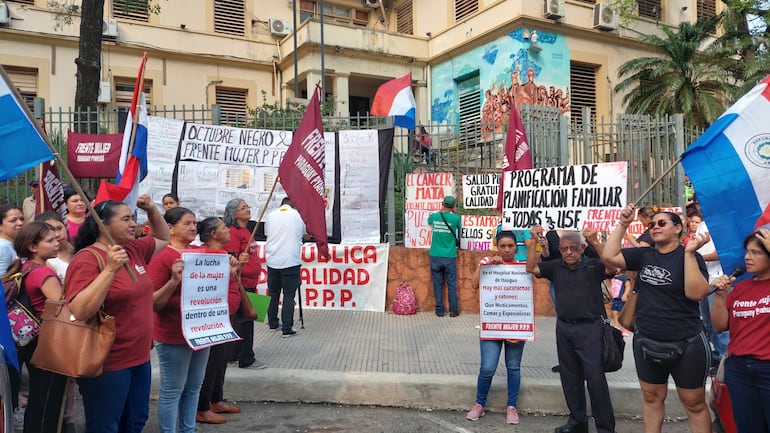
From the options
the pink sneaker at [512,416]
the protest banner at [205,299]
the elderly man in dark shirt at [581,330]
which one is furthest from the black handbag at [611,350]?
the protest banner at [205,299]

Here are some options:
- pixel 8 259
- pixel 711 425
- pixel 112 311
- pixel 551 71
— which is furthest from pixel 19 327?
pixel 551 71

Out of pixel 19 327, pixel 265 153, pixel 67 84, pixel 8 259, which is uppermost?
pixel 67 84

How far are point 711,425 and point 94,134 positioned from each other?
8.79 metres

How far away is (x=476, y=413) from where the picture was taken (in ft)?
15.7

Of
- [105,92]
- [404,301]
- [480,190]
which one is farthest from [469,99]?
[404,301]

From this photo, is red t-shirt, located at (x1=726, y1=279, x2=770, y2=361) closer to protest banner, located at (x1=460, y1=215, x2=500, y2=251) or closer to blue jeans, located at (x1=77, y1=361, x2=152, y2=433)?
blue jeans, located at (x1=77, y1=361, x2=152, y2=433)

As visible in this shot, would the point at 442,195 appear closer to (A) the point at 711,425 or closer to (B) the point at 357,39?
(A) the point at 711,425

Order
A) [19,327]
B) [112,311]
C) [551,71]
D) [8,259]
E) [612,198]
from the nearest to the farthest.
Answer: [112,311] < [19,327] < [8,259] < [612,198] < [551,71]

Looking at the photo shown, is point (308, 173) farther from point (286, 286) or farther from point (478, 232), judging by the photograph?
point (478, 232)

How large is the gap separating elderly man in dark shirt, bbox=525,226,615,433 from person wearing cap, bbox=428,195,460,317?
393 cm

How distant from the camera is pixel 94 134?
8.57 metres

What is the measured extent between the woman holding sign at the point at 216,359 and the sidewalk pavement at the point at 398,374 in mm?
370

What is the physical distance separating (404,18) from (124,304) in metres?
23.1

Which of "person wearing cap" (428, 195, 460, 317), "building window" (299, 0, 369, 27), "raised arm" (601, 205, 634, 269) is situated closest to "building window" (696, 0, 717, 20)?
"building window" (299, 0, 369, 27)
